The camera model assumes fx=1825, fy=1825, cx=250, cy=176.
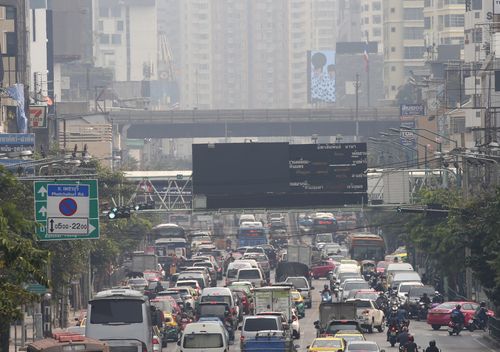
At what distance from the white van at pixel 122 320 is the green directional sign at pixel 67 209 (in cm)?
696

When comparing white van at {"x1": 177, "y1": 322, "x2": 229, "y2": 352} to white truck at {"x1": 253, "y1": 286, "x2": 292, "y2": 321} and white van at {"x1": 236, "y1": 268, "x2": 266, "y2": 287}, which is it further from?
white van at {"x1": 236, "y1": 268, "x2": 266, "y2": 287}

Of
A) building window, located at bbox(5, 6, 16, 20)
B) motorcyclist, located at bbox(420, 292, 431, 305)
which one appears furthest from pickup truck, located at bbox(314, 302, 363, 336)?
building window, located at bbox(5, 6, 16, 20)

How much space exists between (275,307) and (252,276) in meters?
25.5

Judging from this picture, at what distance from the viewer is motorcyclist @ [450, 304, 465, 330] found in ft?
225

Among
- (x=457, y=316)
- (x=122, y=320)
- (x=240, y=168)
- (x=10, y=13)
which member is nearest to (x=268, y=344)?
(x=122, y=320)

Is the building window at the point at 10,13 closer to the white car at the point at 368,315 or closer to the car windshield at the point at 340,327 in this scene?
the white car at the point at 368,315

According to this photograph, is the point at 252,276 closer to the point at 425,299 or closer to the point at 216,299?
the point at 425,299

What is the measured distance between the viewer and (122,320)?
4853cm

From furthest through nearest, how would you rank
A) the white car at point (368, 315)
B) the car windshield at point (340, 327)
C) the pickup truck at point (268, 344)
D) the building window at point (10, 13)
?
the building window at point (10, 13) < the white car at point (368, 315) < the car windshield at point (340, 327) < the pickup truck at point (268, 344)

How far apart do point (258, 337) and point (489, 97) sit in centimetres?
6261

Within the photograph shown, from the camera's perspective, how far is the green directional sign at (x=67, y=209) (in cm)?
5609

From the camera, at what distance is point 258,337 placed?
51.9 metres

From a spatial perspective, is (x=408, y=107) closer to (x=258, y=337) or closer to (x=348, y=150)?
(x=348, y=150)

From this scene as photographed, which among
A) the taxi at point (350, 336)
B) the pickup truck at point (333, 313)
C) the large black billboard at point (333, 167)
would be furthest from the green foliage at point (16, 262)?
the large black billboard at point (333, 167)
